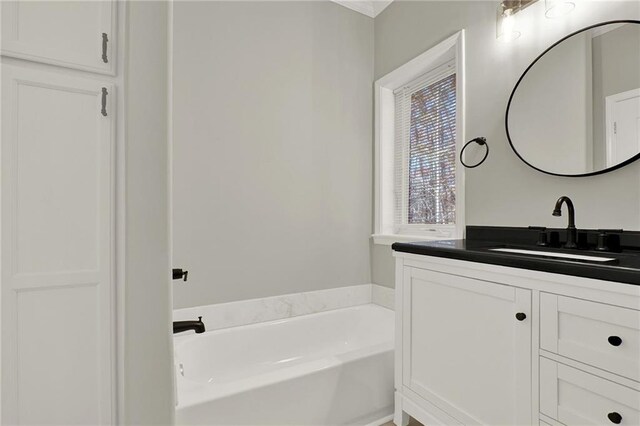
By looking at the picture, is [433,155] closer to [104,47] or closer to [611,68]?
[611,68]

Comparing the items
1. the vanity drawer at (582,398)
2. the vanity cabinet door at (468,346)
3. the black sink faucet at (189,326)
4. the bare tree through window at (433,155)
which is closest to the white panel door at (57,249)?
the black sink faucet at (189,326)

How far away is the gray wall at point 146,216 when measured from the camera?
101cm

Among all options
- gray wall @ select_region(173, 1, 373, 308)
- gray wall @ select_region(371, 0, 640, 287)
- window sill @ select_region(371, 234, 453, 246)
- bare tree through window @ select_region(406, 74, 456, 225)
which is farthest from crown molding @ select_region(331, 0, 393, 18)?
window sill @ select_region(371, 234, 453, 246)

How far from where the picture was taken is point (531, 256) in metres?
1.11

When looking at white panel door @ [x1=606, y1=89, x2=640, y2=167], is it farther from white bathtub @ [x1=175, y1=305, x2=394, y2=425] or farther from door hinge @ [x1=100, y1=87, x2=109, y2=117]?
door hinge @ [x1=100, y1=87, x2=109, y2=117]

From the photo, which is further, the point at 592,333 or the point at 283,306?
the point at 283,306

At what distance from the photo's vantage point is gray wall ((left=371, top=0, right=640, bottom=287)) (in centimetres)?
132

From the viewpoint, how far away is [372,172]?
2703 millimetres

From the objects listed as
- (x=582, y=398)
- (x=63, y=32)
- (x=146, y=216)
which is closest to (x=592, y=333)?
(x=582, y=398)

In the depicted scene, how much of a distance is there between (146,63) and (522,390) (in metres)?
1.61

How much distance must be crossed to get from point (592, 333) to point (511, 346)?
25 centimetres

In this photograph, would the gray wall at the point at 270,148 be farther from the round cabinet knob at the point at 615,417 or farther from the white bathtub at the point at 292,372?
the round cabinet knob at the point at 615,417

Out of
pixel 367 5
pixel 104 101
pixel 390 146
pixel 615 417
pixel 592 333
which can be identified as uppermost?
pixel 367 5

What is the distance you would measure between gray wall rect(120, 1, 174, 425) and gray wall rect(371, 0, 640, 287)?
1.62 metres
